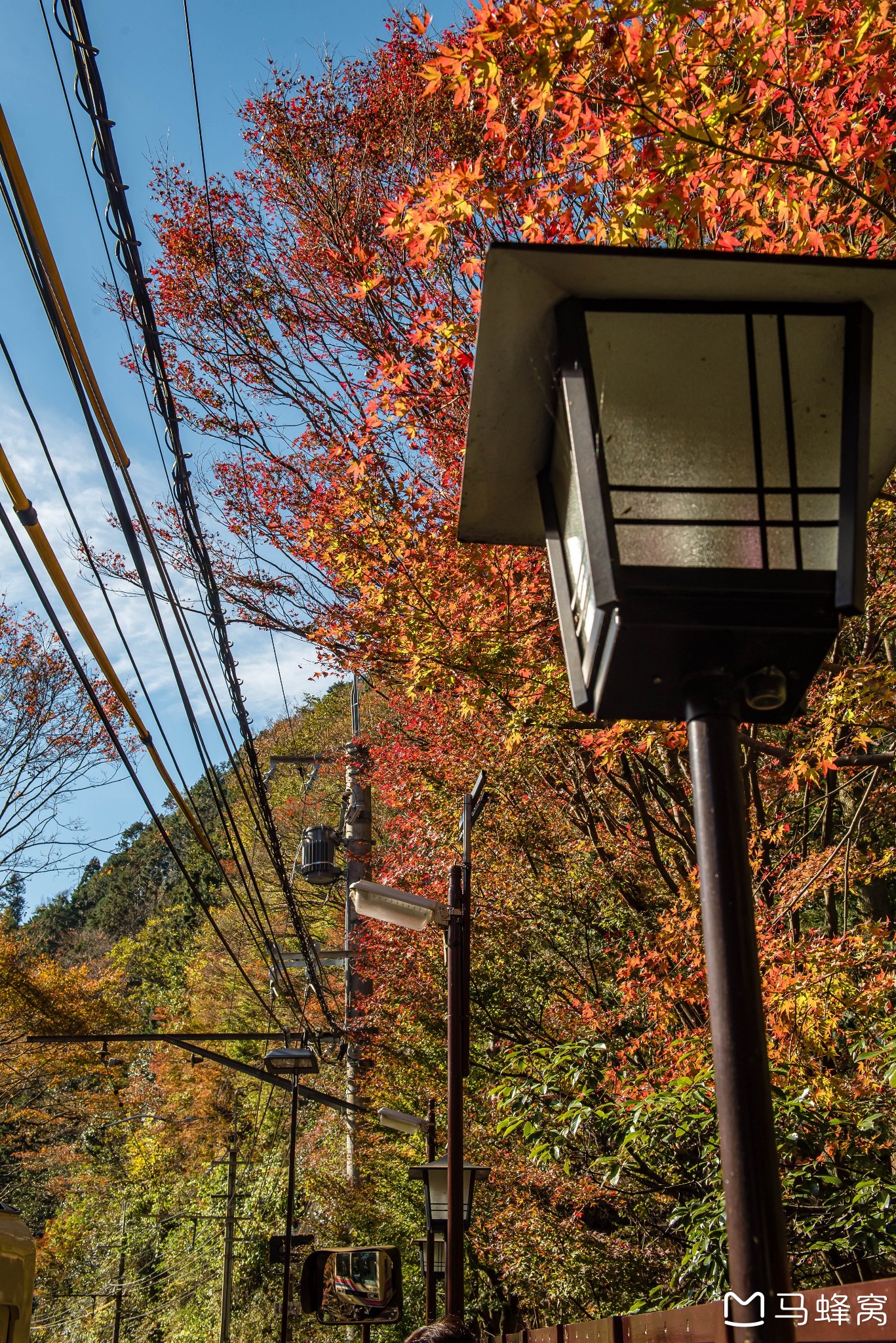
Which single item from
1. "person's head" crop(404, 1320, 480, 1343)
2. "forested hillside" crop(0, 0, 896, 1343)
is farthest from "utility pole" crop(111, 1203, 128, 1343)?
"person's head" crop(404, 1320, 480, 1343)

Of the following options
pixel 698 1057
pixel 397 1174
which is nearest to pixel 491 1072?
pixel 397 1174

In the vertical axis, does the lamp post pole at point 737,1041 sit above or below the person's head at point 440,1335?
above

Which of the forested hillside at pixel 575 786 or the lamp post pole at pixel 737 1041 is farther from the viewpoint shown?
the forested hillside at pixel 575 786

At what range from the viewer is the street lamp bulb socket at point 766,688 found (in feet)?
6.12

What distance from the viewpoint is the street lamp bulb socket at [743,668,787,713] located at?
187cm

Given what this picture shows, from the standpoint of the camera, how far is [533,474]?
237 centimetres

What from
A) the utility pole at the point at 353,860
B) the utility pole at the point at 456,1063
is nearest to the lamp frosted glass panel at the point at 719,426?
the utility pole at the point at 456,1063

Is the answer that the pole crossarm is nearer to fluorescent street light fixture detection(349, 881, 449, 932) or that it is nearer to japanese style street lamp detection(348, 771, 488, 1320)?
japanese style street lamp detection(348, 771, 488, 1320)

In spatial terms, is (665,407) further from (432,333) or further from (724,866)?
(432,333)

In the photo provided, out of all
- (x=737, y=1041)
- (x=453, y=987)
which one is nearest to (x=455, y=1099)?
(x=453, y=987)

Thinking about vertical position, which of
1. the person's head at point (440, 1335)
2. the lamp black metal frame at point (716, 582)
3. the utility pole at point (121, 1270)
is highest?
the lamp black metal frame at point (716, 582)

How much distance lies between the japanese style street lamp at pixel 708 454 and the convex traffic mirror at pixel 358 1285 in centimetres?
1541

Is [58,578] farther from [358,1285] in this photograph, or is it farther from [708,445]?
[358,1285]

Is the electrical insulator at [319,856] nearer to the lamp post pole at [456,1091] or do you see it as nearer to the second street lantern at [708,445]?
the lamp post pole at [456,1091]
